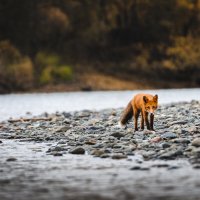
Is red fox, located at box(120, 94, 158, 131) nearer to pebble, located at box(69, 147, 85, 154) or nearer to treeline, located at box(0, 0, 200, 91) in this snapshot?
pebble, located at box(69, 147, 85, 154)

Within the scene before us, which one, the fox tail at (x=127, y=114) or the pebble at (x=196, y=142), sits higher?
the fox tail at (x=127, y=114)

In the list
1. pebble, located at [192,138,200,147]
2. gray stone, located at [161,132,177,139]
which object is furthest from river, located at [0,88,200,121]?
pebble, located at [192,138,200,147]

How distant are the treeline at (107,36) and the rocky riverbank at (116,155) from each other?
82504 millimetres

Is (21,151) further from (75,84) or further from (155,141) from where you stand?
(75,84)

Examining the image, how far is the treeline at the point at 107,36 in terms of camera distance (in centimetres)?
10881

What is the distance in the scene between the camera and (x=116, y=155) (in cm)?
1648

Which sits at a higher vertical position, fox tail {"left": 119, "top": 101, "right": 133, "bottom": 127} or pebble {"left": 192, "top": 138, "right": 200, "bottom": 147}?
fox tail {"left": 119, "top": 101, "right": 133, "bottom": 127}

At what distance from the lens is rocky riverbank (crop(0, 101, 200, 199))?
13.1 meters

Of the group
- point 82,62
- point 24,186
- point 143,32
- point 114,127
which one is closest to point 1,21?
point 82,62

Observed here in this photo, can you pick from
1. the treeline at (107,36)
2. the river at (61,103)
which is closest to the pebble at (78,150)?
the river at (61,103)

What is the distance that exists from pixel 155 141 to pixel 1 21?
314 feet

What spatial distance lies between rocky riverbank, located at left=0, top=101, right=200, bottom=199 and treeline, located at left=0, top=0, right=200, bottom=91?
3248 inches

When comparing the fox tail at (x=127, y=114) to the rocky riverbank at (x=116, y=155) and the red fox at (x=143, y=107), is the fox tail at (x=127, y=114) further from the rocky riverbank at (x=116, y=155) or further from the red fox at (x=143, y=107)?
the rocky riverbank at (x=116, y=155)

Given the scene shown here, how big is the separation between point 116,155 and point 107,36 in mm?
99150
